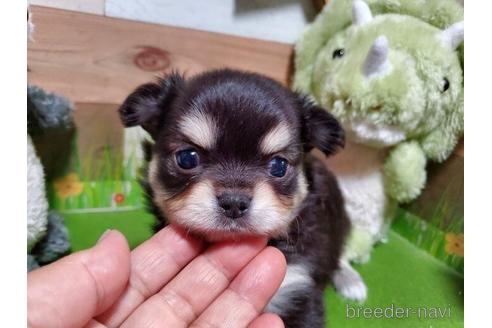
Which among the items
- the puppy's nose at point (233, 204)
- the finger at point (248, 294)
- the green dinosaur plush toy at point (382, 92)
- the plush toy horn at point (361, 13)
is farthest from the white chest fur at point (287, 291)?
the plush toy horn at point (361, 13)

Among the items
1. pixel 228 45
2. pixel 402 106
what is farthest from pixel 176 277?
pixel 228 45

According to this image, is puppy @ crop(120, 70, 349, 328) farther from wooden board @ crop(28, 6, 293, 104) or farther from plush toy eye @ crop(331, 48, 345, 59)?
wooden board @ crop(28, 6, 293, 104)

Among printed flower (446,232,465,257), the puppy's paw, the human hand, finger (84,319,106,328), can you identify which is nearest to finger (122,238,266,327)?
the human hand

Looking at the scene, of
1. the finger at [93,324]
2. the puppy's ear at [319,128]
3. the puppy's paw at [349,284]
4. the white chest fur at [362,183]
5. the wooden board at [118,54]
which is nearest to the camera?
the finger at [93,324]

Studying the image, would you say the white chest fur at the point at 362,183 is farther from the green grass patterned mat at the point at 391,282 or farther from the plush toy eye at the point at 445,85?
the plush toy eye at the point at 445,85

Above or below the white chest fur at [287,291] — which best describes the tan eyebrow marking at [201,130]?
above

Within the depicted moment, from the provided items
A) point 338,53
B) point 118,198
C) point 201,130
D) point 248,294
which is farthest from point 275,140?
point 118,198

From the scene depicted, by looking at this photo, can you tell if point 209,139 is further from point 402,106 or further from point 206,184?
point 402,106

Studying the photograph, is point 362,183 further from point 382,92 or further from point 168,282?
point 168,282
